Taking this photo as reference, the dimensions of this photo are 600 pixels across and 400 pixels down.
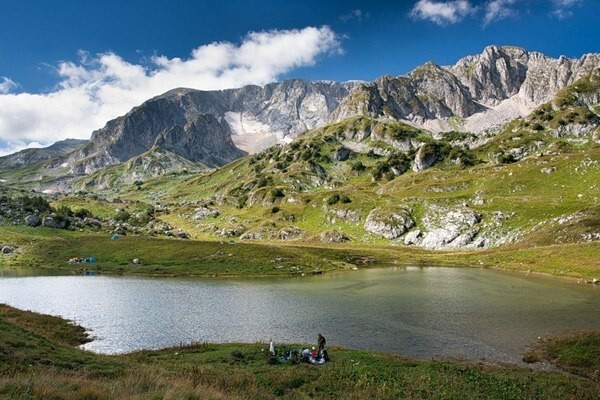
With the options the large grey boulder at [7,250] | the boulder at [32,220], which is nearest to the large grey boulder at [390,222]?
the large grey boulder at [7,250]

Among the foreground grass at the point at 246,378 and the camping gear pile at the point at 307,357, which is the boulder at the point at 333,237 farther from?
the camping gear pile at the point at 307,357

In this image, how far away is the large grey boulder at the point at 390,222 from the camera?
589 ft

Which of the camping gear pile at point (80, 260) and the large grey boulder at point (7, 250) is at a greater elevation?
the large grey boulder at point (7, 250)

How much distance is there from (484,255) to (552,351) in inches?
3837

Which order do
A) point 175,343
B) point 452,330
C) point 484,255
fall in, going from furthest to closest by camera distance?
point 484,255
point 452,330
point 175,343

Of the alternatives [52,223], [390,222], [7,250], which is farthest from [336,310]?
[52,223]

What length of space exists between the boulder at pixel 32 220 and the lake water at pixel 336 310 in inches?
4051

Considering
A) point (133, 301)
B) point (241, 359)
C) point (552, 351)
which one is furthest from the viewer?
point (133, 301)

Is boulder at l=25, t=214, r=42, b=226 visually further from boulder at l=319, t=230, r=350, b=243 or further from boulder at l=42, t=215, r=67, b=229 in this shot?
boulder at l=319, t=230, r=350, b=243

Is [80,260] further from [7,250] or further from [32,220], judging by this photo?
[32,220]

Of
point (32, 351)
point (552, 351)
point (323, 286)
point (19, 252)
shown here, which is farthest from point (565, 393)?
point (19, 252)

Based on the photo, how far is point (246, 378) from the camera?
971 inches

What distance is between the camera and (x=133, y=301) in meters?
71.9

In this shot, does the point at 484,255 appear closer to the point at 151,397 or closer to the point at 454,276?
the point at 454,276
